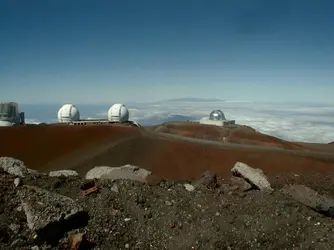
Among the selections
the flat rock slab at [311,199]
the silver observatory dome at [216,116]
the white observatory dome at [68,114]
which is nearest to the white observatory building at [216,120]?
the silver observatory dome at [216,116]

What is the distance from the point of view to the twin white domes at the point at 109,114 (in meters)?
44.4

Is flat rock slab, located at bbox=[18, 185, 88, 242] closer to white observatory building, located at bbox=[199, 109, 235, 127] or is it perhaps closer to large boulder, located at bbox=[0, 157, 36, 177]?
large boulder, located at bbox=[0, 157, 36, 177]

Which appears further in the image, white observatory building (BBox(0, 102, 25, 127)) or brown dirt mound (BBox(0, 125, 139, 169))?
white observatory building (BBox(0, 102, 25, 127))

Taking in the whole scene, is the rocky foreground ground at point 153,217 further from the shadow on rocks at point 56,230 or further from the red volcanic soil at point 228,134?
the red volcanic soil at point 228,134

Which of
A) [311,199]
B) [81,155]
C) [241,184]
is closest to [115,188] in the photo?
[241,184]

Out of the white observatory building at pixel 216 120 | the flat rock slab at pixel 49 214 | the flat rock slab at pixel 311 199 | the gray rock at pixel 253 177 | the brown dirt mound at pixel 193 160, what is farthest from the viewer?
the white observatory building at pixel 216 120

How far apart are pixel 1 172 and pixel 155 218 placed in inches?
208

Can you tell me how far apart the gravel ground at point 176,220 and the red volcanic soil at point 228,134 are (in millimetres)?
38564

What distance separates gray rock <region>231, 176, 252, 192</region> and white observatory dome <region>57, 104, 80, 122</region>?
34.5 meters

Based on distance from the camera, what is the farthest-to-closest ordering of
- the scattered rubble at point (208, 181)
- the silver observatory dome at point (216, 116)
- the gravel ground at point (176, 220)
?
the silver observatory dome at point (216, 116)
the scattered rubble at point (208, 181)
the gravel ground at point (176, 220)

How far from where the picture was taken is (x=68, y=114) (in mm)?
44719

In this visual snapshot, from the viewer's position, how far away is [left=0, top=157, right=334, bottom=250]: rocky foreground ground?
27.2 feet

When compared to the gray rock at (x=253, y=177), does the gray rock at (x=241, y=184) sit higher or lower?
lower

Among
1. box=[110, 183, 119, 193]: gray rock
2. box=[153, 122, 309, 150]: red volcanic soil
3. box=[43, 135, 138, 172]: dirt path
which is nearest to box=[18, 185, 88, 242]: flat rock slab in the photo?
box=[110, 183, 119, 193]: gray rock
